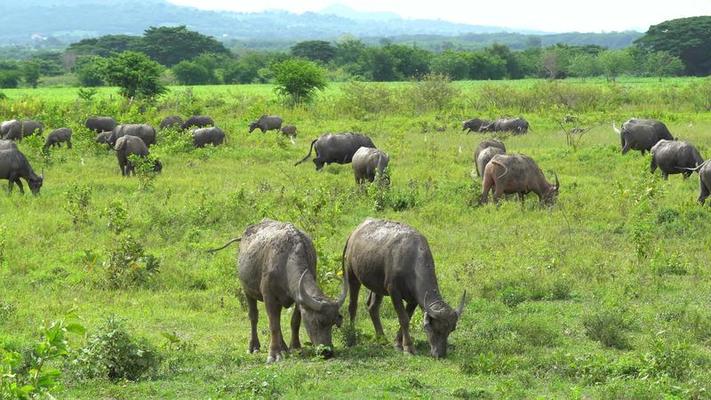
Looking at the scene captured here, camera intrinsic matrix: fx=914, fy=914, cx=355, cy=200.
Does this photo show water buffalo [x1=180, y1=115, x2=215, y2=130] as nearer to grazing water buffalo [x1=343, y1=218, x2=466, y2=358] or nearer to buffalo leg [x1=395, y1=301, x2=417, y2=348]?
grazing water buffalo [x1=343, y1=218, x2=466, y2=358]

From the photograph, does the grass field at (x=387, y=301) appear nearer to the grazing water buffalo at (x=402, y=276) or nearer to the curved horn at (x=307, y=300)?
the grazing water buffalo at (x=402, y=276)

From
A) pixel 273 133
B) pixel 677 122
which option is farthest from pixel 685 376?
pixel 677 122

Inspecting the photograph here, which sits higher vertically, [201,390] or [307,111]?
[201,390]

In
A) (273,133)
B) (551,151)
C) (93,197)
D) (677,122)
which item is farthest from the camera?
(677,122)

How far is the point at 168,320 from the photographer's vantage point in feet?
37.4

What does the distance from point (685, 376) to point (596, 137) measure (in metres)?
22.2

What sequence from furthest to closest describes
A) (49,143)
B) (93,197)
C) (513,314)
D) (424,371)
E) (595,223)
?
(49,143), (93,197), (595,223), (513,314), (424,371)

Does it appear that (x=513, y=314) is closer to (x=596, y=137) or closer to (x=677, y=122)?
(x=596, y=137)

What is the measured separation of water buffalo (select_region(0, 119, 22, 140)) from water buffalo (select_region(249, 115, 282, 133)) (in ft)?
26.3

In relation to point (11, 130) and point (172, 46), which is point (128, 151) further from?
point (172, 46)

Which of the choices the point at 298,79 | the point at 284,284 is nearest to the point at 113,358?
the point at 284,284

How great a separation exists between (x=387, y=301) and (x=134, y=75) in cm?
3229

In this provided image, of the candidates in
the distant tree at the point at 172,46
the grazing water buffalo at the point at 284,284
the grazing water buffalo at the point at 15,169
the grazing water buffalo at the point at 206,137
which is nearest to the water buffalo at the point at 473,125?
the grazing water buffalo at the point at 206,137

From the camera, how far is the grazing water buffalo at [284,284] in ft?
29.9
